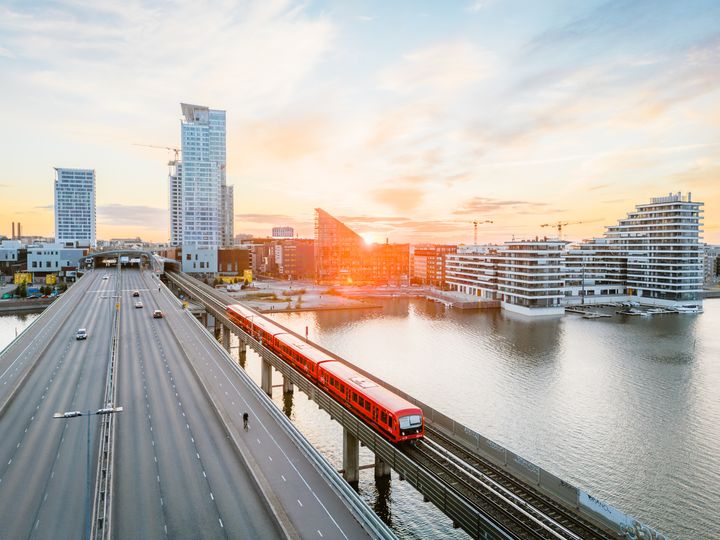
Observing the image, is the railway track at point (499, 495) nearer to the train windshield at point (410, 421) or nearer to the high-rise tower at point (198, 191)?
the train windshield at point (410, 421)

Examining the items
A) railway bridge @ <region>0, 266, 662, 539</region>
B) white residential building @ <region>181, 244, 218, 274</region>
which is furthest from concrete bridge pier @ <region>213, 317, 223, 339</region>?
white residential building @ <region>181, 244, 218, 274</region>

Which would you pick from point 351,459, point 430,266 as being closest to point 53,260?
point 430,266

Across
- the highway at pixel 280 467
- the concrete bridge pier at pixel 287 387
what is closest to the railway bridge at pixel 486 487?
the highway at pixel 280 467

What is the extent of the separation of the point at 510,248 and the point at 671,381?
59840mm

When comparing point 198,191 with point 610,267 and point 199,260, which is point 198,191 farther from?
point 610,267

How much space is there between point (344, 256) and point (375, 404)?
486 feet

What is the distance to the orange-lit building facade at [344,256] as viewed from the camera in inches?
6836

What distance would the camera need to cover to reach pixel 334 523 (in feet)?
61.6

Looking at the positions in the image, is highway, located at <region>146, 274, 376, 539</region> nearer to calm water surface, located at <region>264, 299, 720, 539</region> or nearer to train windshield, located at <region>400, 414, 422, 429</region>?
train windshield, located at <region>400, 414, 422, 429</region>

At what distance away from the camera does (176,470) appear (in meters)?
22.8

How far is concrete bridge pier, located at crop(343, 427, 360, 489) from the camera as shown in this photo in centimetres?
2995

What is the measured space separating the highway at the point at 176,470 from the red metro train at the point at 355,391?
29.6 feet

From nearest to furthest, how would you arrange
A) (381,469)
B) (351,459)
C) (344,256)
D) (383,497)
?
(383,497)
(351,459)
(381,469)
(344,256)

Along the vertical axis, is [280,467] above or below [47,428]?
below
